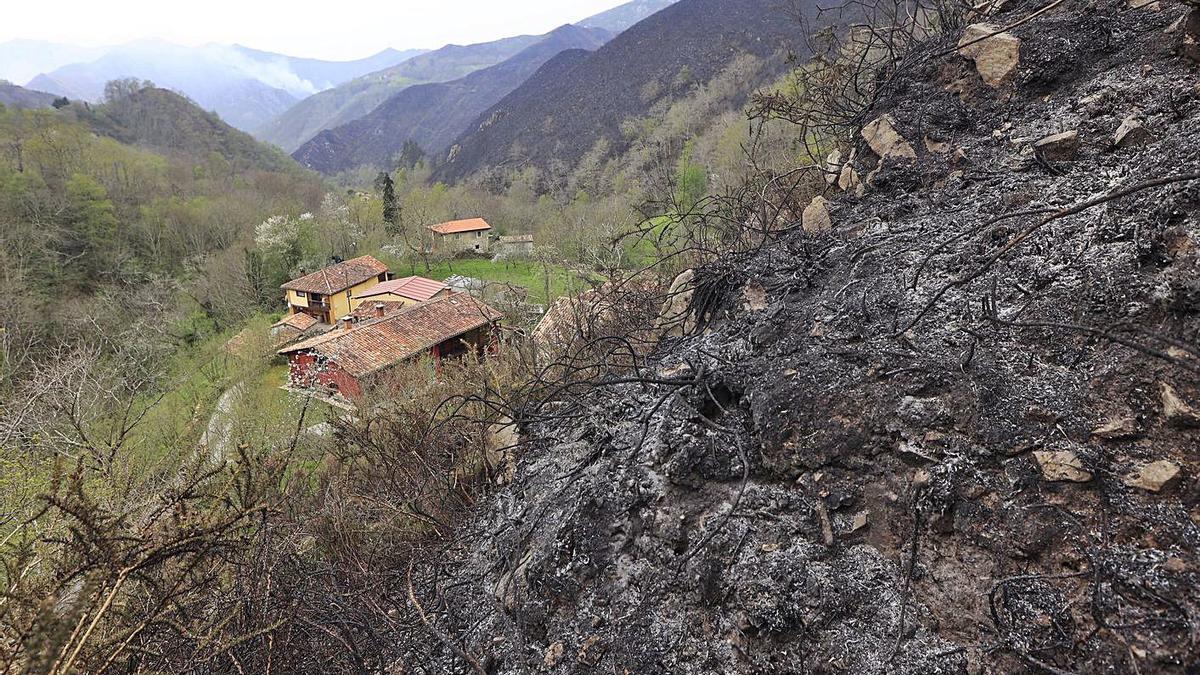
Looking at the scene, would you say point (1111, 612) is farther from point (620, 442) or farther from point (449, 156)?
point (449, 156)

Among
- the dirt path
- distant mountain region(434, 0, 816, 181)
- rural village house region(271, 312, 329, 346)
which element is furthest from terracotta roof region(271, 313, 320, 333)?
distant mountain region(434, 0, 816, 181)

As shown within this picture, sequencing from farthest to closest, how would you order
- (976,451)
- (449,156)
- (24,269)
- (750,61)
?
(449,156), (750,61), (24,269), (976,451)

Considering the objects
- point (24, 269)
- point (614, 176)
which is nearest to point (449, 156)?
point (614, 176)

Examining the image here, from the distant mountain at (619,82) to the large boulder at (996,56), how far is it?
4320 centimetres

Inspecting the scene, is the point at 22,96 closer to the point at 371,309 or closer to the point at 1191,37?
the point at 371,309

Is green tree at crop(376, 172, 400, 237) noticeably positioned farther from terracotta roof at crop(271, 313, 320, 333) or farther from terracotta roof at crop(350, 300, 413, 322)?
terracotta roof at crop(350, 300, 413, 322)

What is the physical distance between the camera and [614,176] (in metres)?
38.8

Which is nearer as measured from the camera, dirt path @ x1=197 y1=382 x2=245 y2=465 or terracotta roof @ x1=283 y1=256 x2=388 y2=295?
dirt path @ x1=197 y1=382 x2=245 y2=465

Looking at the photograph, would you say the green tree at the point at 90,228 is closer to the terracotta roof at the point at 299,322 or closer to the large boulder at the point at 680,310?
the terracotta roof at the point at 299,322

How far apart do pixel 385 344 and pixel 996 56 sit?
14.5m

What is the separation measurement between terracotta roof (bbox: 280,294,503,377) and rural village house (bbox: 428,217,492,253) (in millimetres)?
14332

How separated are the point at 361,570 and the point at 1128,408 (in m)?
3.12

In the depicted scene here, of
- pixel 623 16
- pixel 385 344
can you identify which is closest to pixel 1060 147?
pixel 385 344

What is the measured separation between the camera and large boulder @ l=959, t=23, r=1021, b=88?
9.27 ft
